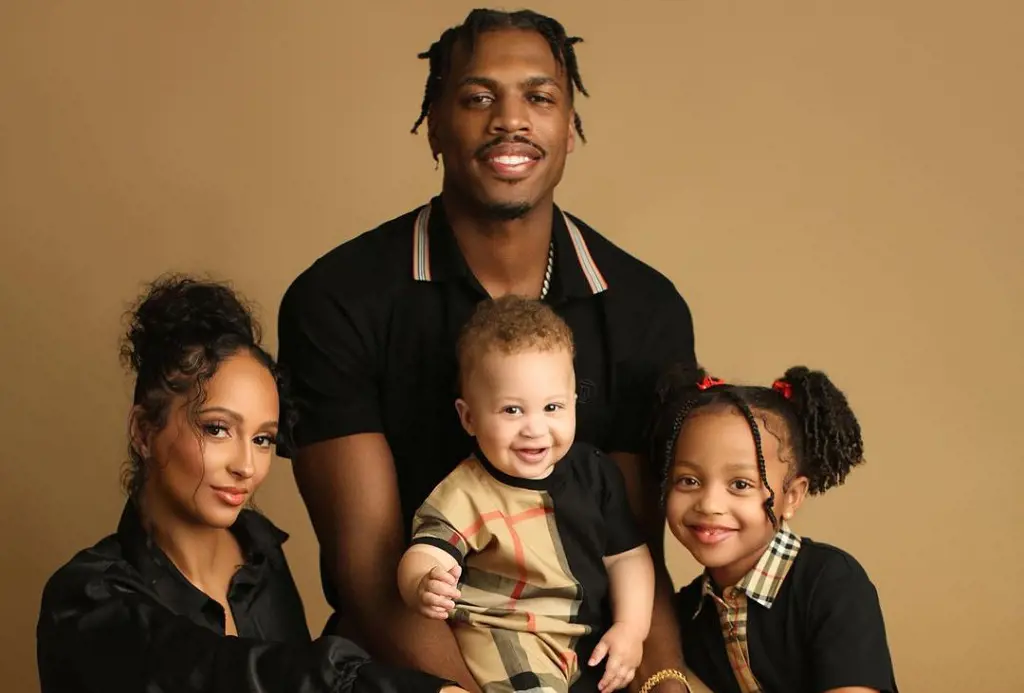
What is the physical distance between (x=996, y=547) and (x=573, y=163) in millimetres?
1657

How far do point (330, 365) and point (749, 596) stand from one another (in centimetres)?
92

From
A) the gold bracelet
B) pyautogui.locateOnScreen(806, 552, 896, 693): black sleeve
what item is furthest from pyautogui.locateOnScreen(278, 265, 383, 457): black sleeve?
pyautogui.locateOnScreen(806, 552, 896, 693): black sleeve

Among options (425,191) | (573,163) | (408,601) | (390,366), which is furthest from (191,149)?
(408,601)

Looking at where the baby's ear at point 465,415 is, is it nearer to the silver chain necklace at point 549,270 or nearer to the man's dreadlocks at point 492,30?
the silver chain necklace at point 549,270

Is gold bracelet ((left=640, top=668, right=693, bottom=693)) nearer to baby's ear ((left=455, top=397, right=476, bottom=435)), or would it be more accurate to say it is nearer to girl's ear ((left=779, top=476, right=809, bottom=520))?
girl's ear ((left=779, top=476, right=809, bottom=520))

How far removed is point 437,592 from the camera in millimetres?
2801

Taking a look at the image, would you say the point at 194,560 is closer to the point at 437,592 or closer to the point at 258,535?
the point at 258,535

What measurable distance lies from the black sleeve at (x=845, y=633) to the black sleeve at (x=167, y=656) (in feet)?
2.40

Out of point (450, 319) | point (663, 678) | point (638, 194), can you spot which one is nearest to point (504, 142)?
point (450, 319)

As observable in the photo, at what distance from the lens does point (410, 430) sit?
3.29 metres

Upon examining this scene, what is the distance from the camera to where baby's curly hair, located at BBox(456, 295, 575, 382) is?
2.92m

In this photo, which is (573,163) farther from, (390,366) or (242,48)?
(390,366)

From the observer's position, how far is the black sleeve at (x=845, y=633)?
116 inches

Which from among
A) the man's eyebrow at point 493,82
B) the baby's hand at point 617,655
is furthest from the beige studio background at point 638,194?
the baby's hand at point 617,655
